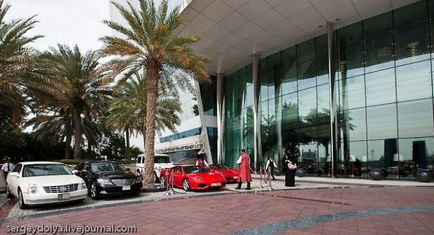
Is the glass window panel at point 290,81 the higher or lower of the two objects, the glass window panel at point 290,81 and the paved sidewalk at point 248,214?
the higher

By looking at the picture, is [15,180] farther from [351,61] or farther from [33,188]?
[351,61]

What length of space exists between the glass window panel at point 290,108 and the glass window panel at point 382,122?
633 cm

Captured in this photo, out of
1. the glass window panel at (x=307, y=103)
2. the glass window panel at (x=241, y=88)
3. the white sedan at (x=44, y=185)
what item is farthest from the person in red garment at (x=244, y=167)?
the glass window panel at (x=241, y=88)

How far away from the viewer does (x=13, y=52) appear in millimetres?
17359

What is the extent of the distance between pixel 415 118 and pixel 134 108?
22040 mm

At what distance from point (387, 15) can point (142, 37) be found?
615 inches

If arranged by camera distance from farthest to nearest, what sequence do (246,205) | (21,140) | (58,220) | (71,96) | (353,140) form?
1. (21,140)
2. (71,96)
3. (353,140)
4. (246,205)
5. (58,220)

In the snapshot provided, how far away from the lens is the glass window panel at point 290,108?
27.8m

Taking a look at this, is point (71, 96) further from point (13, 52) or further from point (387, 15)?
point (387, 15)

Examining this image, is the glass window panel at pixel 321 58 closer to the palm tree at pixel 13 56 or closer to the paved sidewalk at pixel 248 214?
the paved sidewalk at pixel 248 214

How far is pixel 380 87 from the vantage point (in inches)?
873

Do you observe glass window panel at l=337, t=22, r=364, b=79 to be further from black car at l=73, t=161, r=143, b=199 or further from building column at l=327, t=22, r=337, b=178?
black car at l=73, t=161, r=143, b=199

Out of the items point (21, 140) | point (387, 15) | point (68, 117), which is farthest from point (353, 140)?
point (21, 140)

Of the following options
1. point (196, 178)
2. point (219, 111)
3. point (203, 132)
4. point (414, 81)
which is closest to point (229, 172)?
point (196, 178)
